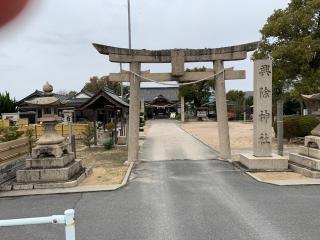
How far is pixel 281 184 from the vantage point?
9.71m

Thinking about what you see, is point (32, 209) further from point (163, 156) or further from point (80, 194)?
point (163, 156)

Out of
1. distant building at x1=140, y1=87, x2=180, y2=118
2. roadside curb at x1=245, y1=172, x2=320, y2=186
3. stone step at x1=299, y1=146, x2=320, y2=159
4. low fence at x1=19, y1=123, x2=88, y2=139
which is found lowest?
roadside curb at x1=245, y1=172, x2=320, y2=186

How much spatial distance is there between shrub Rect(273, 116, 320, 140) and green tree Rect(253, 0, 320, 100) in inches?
53.2

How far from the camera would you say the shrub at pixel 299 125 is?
20641 mm

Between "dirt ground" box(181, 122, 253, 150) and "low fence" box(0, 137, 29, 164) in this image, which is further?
"dirt ground" box(181, 122, 253, 150)

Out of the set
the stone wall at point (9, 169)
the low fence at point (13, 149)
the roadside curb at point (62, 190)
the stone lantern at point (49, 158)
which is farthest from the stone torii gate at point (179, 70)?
the roadside curb at point (62, 190)

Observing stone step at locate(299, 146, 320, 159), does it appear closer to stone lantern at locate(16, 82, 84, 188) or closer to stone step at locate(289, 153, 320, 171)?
stone step at locate(289, 153, 320, 171)

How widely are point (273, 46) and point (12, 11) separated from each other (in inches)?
884

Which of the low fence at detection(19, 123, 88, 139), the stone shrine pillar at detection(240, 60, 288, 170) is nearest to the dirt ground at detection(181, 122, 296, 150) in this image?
the stone shrine pillar at detection(240, 60, 288, 170)

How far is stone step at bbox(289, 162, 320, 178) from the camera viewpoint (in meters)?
10.5

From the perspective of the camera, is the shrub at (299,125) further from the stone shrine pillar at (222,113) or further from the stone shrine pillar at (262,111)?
the stone shrine pillar at (262,111)

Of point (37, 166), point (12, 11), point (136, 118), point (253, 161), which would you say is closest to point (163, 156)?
point (136, 118)

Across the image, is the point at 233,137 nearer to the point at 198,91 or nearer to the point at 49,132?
the point at 49,132

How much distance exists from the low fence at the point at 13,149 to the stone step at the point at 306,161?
847 cm
